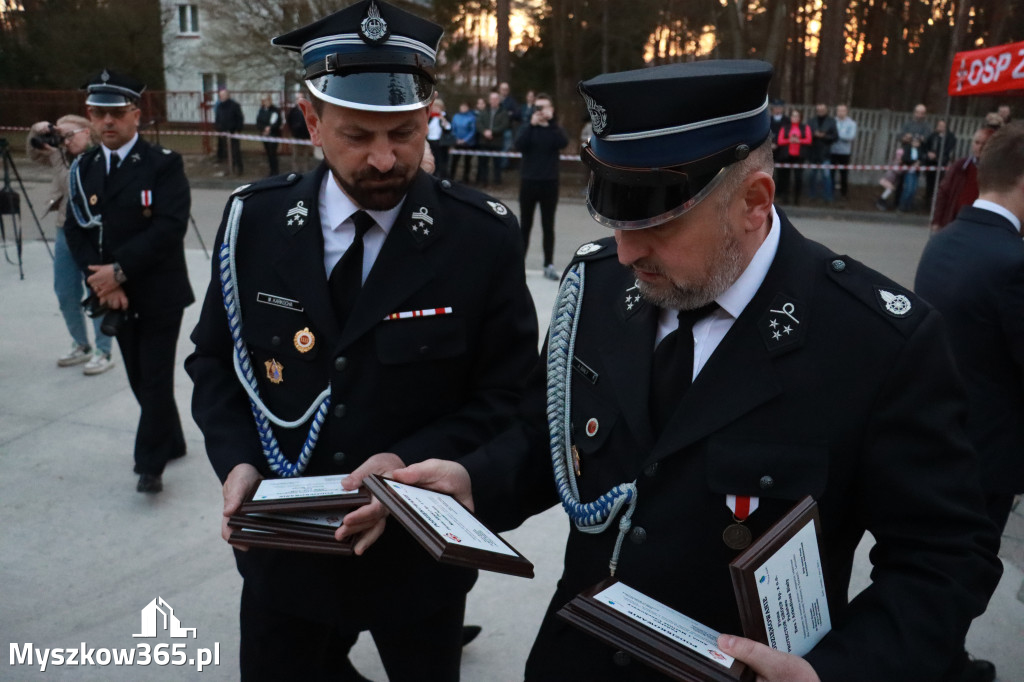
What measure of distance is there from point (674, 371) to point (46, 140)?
5.67 meters

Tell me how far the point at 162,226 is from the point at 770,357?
366 cm

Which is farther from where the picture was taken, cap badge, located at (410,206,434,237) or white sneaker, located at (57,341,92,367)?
white sneaker, located at (57,341,92,367)

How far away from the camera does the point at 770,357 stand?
1.54m

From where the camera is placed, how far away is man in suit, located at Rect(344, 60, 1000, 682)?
145cm

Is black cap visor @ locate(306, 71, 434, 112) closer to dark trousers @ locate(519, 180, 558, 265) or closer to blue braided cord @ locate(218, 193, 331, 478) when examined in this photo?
blue braided cord @ locate(218, 193, 331, 478)

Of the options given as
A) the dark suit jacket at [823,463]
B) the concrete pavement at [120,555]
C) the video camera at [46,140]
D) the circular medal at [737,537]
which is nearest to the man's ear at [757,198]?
the dark suit jacket at [823,463]

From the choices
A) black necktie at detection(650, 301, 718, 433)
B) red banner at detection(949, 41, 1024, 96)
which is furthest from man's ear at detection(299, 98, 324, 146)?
red banner at detection(949, 41, 1024, 96)

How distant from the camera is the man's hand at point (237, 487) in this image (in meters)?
1.94

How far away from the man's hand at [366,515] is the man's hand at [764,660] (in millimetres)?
765

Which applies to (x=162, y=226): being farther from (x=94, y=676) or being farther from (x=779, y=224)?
(x=779, y=224)

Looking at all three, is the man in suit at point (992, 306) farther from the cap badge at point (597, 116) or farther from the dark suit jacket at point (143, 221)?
the dark suit jacket at point (143, 221)

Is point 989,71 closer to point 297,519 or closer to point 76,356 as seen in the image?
point 76,356

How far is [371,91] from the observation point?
2.08 m

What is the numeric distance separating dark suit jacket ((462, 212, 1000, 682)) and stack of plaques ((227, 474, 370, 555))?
52cm
